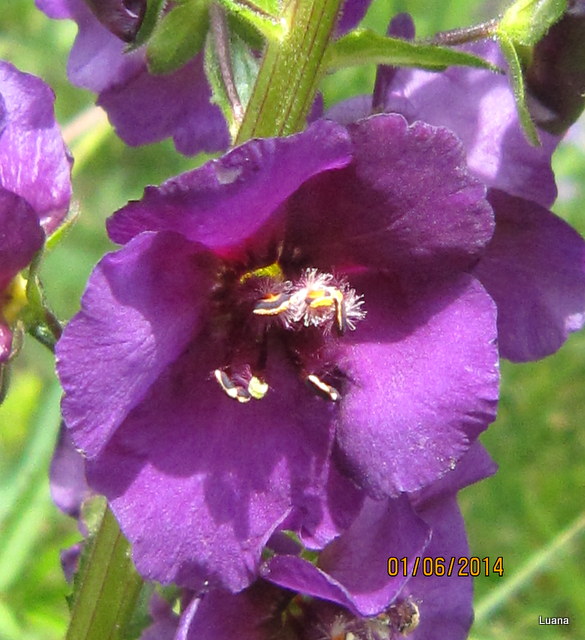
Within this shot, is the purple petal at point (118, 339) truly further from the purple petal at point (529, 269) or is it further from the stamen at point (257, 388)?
the purple petal at point (529, 269)

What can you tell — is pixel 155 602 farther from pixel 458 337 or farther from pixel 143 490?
pixel 458 337

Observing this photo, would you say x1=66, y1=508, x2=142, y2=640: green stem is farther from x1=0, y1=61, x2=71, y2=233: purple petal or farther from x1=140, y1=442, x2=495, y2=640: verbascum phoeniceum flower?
x1=0, y1=61, x2=71, y2=233: purple petal

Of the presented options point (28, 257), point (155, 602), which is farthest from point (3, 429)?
point (28, 257)

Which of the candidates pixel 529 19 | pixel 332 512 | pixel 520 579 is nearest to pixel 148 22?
pixel 529 19

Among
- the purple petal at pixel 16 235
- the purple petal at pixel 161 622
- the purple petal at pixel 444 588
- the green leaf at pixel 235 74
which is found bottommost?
the purple petal at pixel 161 622

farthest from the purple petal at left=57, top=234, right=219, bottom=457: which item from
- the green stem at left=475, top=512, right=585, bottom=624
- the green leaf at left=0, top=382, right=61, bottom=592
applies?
the green stem at left=475, top=512, right=585, bottom=624

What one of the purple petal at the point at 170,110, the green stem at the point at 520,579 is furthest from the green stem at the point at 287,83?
the green stem at the point at 520,579
